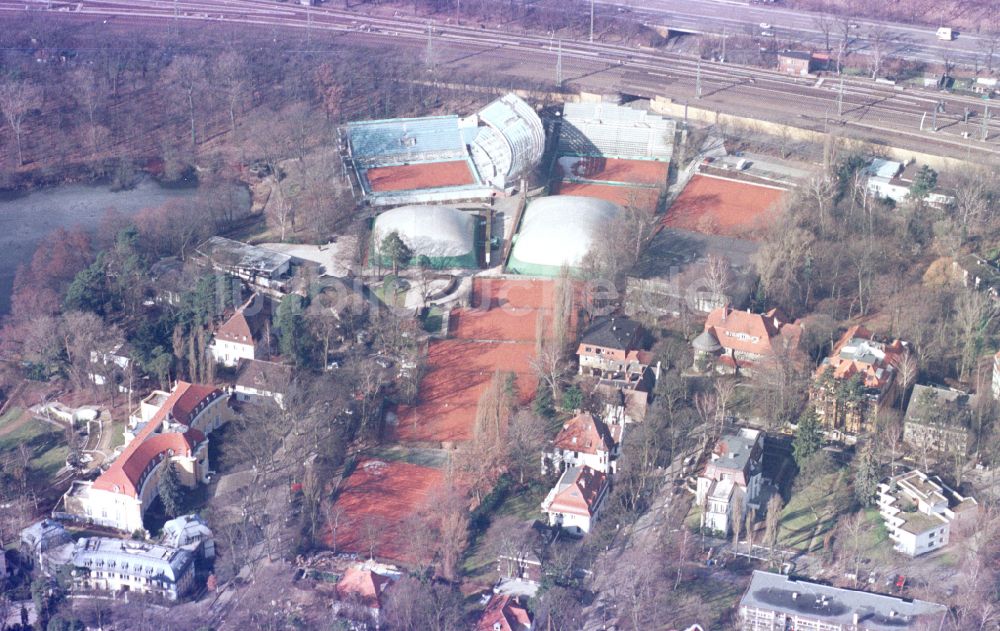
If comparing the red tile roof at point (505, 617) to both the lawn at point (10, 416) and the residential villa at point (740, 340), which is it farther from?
the lawn at point (10, 416)

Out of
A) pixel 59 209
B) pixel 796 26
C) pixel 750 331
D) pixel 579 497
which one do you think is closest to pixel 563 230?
pixel 750 331

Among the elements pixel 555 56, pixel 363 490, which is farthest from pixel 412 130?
pixel 363 490

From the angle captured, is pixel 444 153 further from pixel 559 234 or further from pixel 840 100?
pixel 840 100

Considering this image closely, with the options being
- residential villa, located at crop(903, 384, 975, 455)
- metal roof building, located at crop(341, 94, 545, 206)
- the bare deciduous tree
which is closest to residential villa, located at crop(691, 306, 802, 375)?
residential villa, located at crop(903, 384, 975, 455)

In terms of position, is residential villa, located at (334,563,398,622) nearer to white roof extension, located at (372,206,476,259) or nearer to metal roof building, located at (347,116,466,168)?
white roof extension, located at (372,206,476,259)

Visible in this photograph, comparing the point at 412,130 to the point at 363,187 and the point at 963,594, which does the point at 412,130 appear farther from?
the point at 963,594
